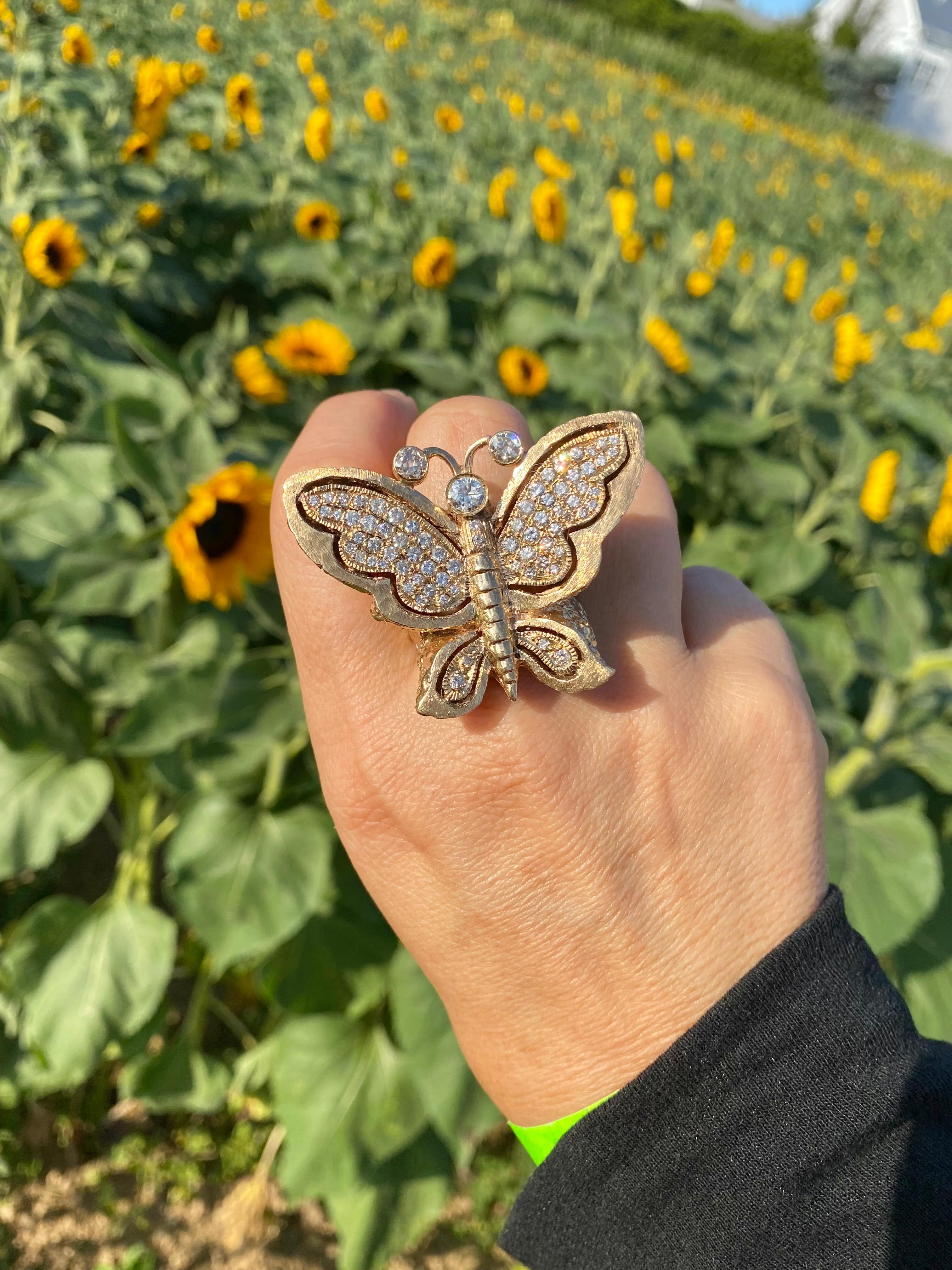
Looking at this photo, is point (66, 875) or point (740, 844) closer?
point (740, 844)

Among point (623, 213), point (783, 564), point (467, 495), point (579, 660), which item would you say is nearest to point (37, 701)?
point (467, 495)

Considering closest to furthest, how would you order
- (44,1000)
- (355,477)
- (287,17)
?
(355,477) → (44,1000) → (287,17)

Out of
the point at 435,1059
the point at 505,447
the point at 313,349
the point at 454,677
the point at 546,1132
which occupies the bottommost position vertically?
the point at 435,1059

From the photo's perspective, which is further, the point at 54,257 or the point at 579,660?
the point at 54,257

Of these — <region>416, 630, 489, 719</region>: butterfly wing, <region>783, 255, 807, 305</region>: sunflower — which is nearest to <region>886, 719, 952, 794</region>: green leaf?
<region>416, 630, 489, 719</region>: butterfly wing

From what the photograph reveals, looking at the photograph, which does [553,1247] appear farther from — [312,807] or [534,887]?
[312,807]

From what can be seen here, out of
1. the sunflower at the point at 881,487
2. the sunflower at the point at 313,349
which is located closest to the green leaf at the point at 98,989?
the sunflower at the point at 313,349

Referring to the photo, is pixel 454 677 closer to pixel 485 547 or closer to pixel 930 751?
pixel 485 547

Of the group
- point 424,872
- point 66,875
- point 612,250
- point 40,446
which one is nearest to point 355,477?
point 424,872
